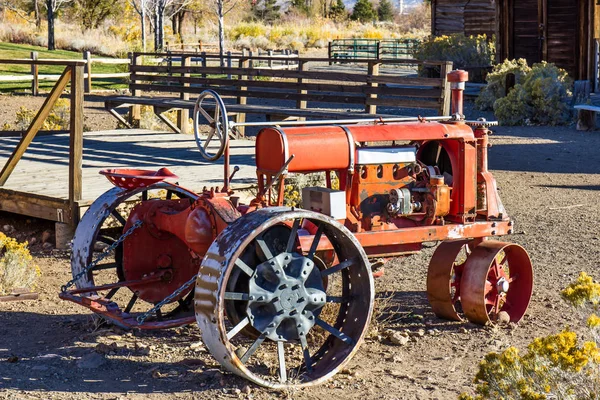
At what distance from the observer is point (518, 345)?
566 cm

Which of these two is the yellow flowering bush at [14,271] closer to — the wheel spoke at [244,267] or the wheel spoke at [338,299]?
the wheel spoke at [244,267]

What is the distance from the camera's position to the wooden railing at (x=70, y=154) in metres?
7.95

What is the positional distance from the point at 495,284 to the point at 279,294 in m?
1.80

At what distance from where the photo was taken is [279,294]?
4906 millimetres

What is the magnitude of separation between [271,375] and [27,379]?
128 cm

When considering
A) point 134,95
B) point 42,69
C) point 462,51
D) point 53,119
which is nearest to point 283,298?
point 134,95

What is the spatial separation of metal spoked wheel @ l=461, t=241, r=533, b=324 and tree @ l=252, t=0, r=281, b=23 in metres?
63.9

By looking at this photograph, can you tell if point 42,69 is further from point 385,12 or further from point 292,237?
point 385,12

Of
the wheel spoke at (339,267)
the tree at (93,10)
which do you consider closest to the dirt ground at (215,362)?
the wheel spoke at (339,267)

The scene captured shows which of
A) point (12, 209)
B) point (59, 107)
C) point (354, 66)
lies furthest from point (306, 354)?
point (354, 66)

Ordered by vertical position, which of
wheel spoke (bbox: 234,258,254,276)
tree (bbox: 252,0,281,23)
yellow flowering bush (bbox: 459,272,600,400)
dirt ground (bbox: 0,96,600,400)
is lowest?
dirt ground (bbox: 0,96,600,400)

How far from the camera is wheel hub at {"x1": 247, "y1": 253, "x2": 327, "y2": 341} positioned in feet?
16.0

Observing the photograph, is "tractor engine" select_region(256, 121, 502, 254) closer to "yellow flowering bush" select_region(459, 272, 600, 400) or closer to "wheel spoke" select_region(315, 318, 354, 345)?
"wheel spoke" select_region(315, 318, 354, 345)

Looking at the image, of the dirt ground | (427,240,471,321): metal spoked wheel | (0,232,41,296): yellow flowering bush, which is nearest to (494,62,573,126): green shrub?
the dirt ground
